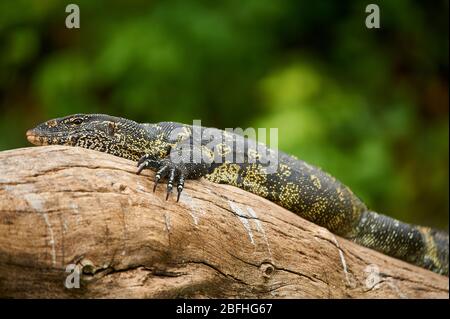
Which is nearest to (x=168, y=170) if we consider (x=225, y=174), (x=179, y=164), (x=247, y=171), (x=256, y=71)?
(x=179, y=164)

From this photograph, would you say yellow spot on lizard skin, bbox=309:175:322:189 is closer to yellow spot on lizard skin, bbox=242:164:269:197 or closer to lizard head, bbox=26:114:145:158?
yellow spot on lizard skin, bbox=242:164:269:197

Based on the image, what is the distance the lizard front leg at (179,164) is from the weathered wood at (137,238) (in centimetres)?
8

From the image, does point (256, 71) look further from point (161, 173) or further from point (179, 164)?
point (161, 173)

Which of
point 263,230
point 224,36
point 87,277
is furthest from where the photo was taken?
point 224,36

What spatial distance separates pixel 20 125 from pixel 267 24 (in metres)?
3.95

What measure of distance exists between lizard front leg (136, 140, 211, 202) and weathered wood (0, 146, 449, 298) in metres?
0.08

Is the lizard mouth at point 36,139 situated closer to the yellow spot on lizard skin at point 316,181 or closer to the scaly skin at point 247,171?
the scaly skin at point 247,171

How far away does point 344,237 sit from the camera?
17.6ft

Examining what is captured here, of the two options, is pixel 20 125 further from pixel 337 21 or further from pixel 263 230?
pixel 263 230

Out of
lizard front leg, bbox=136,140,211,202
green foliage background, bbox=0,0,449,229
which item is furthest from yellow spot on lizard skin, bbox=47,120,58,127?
green foliage background, bbox=0,0,449,229

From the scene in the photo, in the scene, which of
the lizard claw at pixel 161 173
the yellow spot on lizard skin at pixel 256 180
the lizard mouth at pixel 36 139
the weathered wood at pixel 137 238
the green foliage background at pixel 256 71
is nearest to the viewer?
the weathered wood at pixel 137 238

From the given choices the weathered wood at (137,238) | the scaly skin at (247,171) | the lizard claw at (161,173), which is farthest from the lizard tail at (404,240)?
the lizard claw at (161,173)

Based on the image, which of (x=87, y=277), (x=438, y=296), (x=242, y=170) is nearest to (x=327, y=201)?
(x=242, y=170)

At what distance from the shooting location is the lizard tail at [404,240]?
18.0ft
